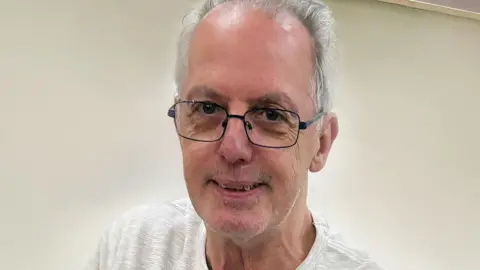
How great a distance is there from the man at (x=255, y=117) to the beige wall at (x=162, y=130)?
1.25 feet

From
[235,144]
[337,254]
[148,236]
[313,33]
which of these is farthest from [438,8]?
[148,236]

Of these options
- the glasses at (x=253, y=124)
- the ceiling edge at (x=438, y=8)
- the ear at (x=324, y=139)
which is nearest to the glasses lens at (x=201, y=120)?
the glasses at (x=253, y=124)

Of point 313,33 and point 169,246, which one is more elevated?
point 313,33

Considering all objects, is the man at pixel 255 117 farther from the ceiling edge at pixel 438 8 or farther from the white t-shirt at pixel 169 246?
the ceiling edge at pixel 438 8

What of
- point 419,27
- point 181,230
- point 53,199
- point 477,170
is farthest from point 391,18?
point 53,199

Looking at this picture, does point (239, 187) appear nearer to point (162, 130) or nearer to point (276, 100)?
point (276, 100)

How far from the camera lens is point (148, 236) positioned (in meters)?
1.21

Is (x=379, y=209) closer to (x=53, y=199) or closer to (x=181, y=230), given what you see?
(x=181, y=230)

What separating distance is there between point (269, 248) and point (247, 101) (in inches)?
12.6

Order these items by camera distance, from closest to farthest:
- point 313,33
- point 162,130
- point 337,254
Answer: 1. point 313,33
2. point 337,254
3. point 162,130

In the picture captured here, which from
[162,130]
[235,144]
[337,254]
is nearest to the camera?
[235,144]

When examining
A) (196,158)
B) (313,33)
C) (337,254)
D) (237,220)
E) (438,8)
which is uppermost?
(438,8)

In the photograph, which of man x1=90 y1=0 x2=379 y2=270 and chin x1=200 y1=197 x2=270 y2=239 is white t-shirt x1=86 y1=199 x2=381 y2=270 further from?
chin x1=200 y1=197 x2=270 y2=239

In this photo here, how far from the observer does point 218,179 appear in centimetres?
96
